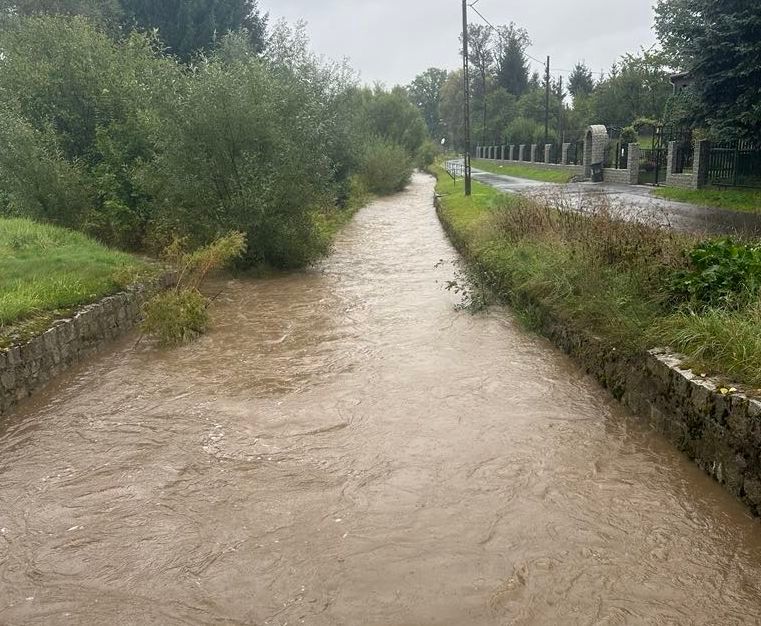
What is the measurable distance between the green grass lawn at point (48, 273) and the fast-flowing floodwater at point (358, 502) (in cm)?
91

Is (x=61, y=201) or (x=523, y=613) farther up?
(x=61, y=201)

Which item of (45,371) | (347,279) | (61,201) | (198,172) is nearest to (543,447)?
(45,371)

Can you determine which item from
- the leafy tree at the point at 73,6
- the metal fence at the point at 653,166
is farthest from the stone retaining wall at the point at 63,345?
the leafy tree at the point at 73,6

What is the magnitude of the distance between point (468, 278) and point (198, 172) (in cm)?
626

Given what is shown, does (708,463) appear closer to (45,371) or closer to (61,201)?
(45,371)

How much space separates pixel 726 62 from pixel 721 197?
12.2 ft

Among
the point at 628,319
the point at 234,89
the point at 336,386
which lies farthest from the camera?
the point at 234,89

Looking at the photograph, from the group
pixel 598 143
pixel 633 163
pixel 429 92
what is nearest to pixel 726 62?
pixel 633 163

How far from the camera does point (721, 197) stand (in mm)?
18906

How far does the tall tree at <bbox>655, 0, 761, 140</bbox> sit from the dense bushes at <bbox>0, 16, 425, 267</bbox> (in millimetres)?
10829

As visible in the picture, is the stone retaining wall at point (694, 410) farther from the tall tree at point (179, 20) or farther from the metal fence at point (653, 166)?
the tall tree at point (179, 20)

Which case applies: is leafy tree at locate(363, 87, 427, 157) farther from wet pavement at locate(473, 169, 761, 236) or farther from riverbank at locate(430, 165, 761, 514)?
riverbank at locate(430, 165, 761, 514)

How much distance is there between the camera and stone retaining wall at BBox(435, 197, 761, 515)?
185 inches

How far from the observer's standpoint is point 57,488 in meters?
5.48
